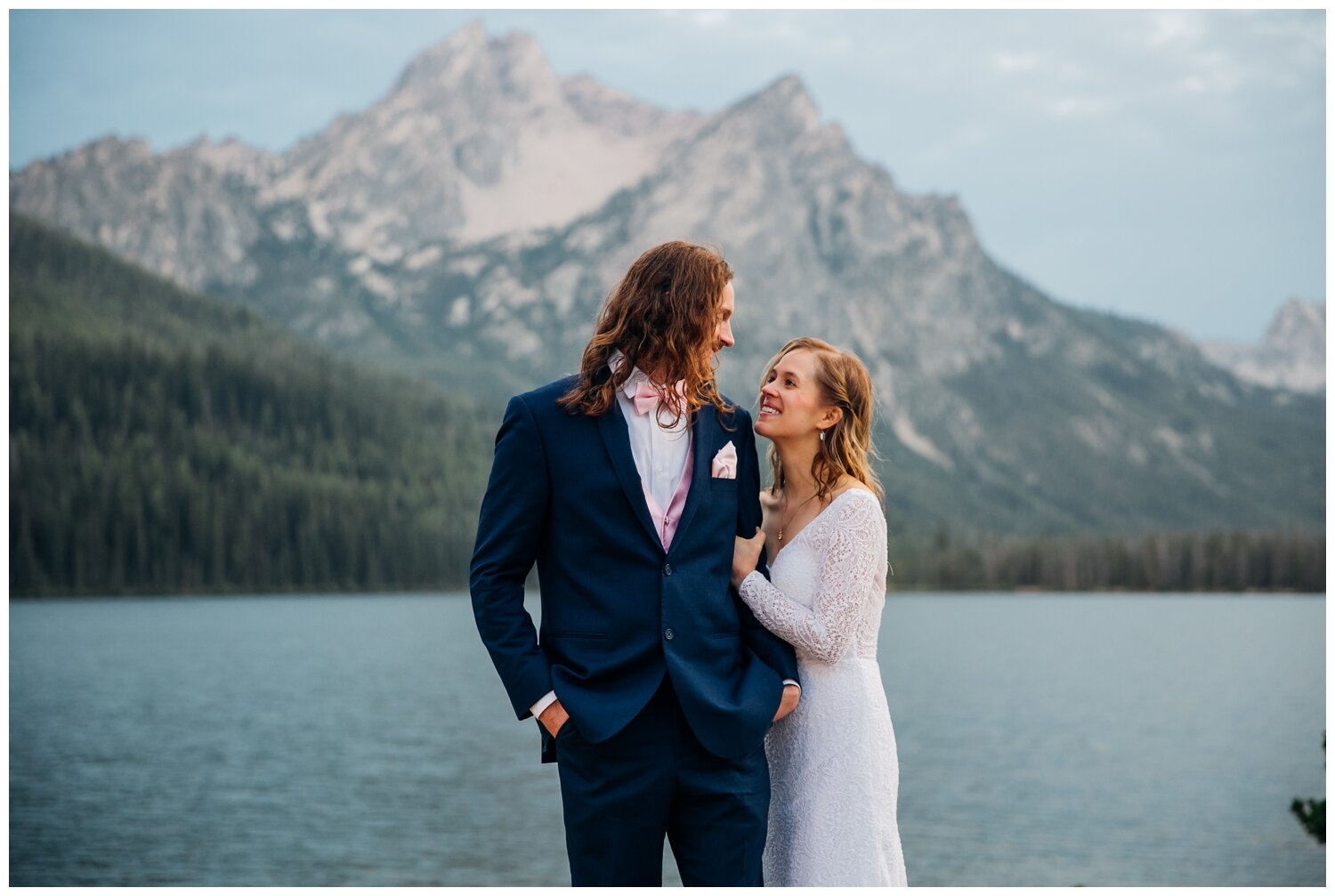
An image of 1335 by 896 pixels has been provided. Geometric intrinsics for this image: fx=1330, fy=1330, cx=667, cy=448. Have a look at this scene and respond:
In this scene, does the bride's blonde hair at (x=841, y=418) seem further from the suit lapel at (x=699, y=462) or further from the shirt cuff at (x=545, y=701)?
the shirt cuff at (x=545, y=701)

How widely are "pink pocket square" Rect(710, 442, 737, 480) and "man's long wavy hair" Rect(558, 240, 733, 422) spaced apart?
0.17 metres

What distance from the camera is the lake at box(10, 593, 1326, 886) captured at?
32.3 meters

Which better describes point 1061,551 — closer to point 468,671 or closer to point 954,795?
point 468,671

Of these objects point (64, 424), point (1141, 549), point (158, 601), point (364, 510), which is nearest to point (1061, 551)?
point (1141, 549)

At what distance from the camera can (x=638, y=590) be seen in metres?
4.41

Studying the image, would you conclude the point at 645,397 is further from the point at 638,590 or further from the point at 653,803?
the point at 653,803

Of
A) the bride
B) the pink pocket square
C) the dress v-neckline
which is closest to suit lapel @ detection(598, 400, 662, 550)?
the pink pocket square

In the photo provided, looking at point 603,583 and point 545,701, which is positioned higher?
point 603,583

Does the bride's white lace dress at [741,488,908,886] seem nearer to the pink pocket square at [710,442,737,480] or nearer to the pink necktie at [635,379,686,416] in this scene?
the pink pocket square at [710,442,737,480]

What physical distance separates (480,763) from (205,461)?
121 m

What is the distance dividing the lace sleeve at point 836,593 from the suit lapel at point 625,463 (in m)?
0.52

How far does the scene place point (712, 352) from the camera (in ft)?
15.1

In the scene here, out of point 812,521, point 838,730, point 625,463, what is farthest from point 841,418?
point 838,730

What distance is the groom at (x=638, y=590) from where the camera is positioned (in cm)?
436
